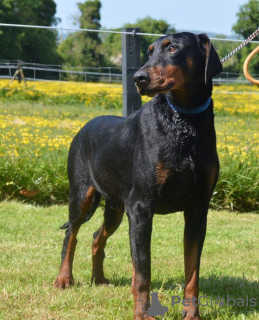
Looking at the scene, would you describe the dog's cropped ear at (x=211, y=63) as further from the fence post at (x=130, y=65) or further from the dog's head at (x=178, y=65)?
the fence post at (x=130, y=65)

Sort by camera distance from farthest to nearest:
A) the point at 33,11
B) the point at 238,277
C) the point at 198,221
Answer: the point at 33,11
the point at 238,277
the point at 198,221

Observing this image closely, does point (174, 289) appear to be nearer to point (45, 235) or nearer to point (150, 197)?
point (150, 197)

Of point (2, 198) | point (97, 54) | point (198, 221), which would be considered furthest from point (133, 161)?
point (97, 54)

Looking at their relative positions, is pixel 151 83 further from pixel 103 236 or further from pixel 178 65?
pixel 103 236

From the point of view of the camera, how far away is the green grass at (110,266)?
3.93 meters

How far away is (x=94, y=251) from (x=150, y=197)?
1.37 m

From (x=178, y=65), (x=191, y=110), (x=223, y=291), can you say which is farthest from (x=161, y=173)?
(x=223, y=291)

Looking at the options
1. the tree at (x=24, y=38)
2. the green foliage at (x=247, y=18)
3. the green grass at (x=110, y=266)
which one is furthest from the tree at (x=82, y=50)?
the green grass at (x=110, y=266)

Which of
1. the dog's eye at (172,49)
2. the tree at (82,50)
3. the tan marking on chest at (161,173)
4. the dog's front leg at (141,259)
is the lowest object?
the tree at (82,50)

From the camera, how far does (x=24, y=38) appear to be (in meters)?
52.5

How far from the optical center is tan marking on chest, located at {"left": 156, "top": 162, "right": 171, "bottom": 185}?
11.4 feet

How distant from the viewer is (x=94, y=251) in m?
4.69

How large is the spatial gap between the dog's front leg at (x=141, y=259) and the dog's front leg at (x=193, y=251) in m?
0.35

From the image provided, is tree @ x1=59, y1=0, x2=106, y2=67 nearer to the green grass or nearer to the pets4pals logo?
the green grass
